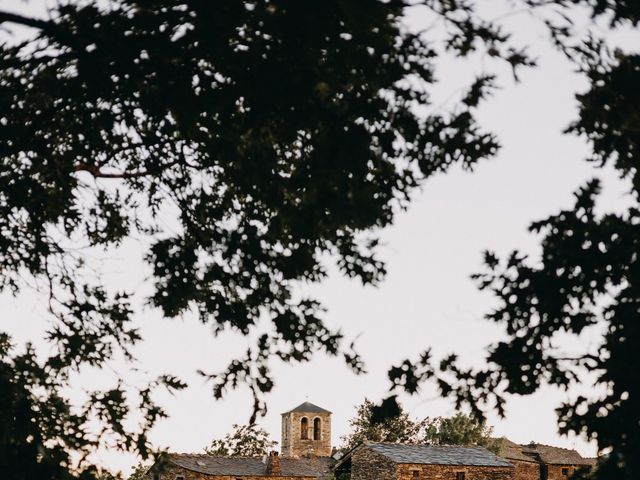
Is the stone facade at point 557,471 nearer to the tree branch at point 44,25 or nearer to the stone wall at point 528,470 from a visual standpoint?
the stone wall at point 528,470

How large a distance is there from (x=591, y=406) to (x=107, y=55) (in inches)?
253

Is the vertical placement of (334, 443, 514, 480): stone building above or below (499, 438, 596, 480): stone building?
below

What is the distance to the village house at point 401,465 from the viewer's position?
1732 inches

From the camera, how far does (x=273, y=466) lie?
187 ft

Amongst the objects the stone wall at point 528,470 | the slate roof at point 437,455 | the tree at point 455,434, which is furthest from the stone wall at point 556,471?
the slate roof at point 437,455

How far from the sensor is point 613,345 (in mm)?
6449

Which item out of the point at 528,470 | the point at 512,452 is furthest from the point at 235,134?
the point at 512,452

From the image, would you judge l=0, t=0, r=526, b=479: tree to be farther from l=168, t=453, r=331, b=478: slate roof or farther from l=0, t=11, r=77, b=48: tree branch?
l=168, t=453, r=331, b=478: slate roof

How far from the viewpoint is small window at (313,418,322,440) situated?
326 ft

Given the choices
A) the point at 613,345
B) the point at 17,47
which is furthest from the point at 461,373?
the point at 17,47

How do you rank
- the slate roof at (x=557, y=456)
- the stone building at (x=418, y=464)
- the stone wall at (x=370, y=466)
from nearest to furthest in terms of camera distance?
the stone wall at (x=370, y=466)
the stone building at (x=418, y=464)
the slate roof at (x=557, y=456)

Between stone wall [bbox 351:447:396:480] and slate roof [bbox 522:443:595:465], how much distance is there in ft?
115

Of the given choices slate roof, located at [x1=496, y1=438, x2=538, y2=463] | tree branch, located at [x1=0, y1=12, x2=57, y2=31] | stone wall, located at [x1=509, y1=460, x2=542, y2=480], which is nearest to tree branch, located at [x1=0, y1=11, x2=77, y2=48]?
tree branch, located at [x1=0, y1=12, x2=57, y2=31]

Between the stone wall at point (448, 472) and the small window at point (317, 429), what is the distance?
5491cm
